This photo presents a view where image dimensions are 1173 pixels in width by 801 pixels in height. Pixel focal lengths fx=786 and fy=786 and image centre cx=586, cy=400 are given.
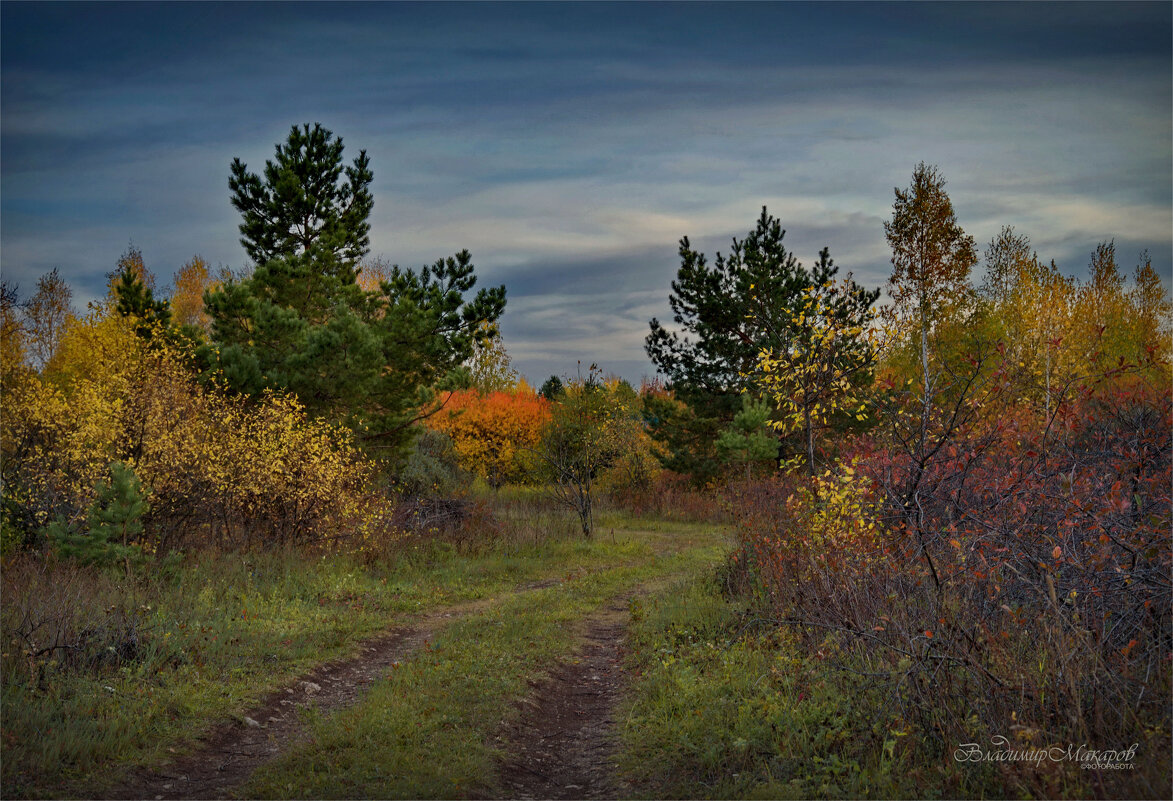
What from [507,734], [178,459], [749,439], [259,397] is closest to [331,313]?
[259,397]

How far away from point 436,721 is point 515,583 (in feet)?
24.8

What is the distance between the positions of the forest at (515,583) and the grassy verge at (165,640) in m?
0.04

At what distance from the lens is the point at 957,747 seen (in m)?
4.71

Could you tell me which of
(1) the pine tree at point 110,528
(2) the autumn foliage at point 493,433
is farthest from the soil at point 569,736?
(2) the autumn foliage at point 493,433

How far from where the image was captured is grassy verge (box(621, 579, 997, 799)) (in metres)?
4.77

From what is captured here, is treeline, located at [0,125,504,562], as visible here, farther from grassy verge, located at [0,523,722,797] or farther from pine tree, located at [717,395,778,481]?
pine tree, located at [717,395,778,481]

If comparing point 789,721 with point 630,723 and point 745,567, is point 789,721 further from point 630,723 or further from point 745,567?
point 745,567

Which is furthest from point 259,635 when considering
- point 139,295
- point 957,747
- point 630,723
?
point 139,295

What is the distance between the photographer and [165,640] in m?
8.04

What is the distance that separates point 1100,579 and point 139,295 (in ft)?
59.9

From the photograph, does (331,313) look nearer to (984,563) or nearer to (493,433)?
(493,433)

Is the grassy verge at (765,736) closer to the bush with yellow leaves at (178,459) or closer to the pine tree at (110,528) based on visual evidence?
the pine tree at (110,528)

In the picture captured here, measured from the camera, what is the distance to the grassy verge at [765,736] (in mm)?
4773

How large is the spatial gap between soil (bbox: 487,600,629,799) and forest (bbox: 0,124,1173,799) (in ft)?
0.16
